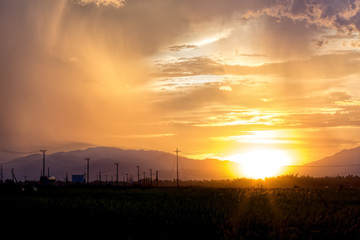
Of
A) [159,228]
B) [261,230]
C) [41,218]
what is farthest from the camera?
[41,218]

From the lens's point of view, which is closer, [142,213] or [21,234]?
[21,234]

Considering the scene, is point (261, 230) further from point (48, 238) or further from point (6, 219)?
point (6, 219)

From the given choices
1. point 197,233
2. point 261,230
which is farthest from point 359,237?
point 197,233

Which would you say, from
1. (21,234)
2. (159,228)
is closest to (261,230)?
(159,228)

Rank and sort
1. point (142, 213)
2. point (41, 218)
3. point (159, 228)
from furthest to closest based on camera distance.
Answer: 1. point (41, 218)
2. point (142, 213)
3. point (159, 228)

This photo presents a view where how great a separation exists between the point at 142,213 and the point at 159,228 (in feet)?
14.3

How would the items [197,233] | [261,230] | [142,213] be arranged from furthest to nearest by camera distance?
1. [142,213]
2. [197,233]
3. [261,230]

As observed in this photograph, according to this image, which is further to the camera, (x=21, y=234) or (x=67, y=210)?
(x=67, y=210)

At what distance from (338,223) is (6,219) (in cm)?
2030

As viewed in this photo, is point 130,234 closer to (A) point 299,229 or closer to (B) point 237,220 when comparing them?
(B) point 237,220

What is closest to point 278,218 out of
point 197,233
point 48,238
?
point 197,233

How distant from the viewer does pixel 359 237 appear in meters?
16.1

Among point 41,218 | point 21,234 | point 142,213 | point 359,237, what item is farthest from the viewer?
point 41,218

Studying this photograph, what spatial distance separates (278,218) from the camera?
63.8 feet
